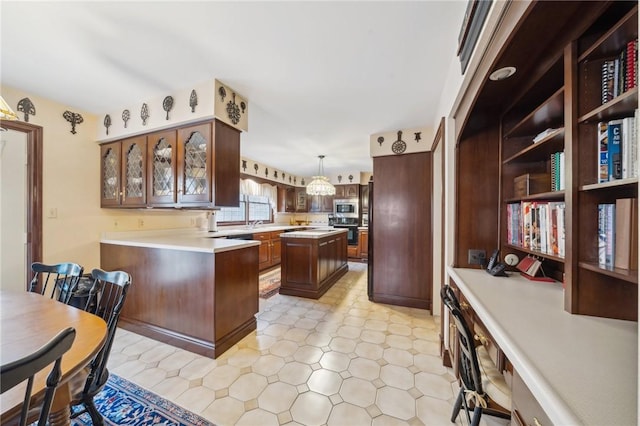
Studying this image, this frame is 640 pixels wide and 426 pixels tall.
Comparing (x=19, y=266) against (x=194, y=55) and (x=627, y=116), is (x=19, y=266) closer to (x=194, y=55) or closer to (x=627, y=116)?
(x=194, y=55)

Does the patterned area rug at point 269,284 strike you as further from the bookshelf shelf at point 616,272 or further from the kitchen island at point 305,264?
the bookshelf shelf at point 616,272

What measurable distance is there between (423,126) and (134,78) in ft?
9.97

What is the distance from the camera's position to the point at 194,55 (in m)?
1.74

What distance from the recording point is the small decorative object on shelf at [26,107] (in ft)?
7.36

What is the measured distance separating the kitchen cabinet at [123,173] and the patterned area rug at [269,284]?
1988mm

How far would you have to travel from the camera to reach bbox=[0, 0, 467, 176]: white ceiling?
1.37 meters

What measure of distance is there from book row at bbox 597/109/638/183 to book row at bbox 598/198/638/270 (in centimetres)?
10

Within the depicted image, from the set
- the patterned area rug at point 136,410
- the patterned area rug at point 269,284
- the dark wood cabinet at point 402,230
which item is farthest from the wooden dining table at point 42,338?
the dark wood cabinet at point 402,230

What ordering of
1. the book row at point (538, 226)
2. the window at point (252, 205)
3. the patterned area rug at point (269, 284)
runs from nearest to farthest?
1. the book row at point (538, 226)
2. the patterned area rug at point (269, 284)
3. the window at point (252, 205)

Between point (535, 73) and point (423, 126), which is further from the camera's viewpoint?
point (423, 126)

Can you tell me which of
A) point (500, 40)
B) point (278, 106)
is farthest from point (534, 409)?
point (278, 106)

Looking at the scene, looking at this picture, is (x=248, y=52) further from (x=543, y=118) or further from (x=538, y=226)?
(x=538, y=226)

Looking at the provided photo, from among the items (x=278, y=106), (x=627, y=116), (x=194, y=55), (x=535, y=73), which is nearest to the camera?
(x=627, y=116)

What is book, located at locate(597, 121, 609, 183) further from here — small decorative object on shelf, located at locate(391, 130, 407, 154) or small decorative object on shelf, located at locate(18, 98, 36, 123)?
small decorative object on shelf, located at locate(18, 98, 36, 123)
